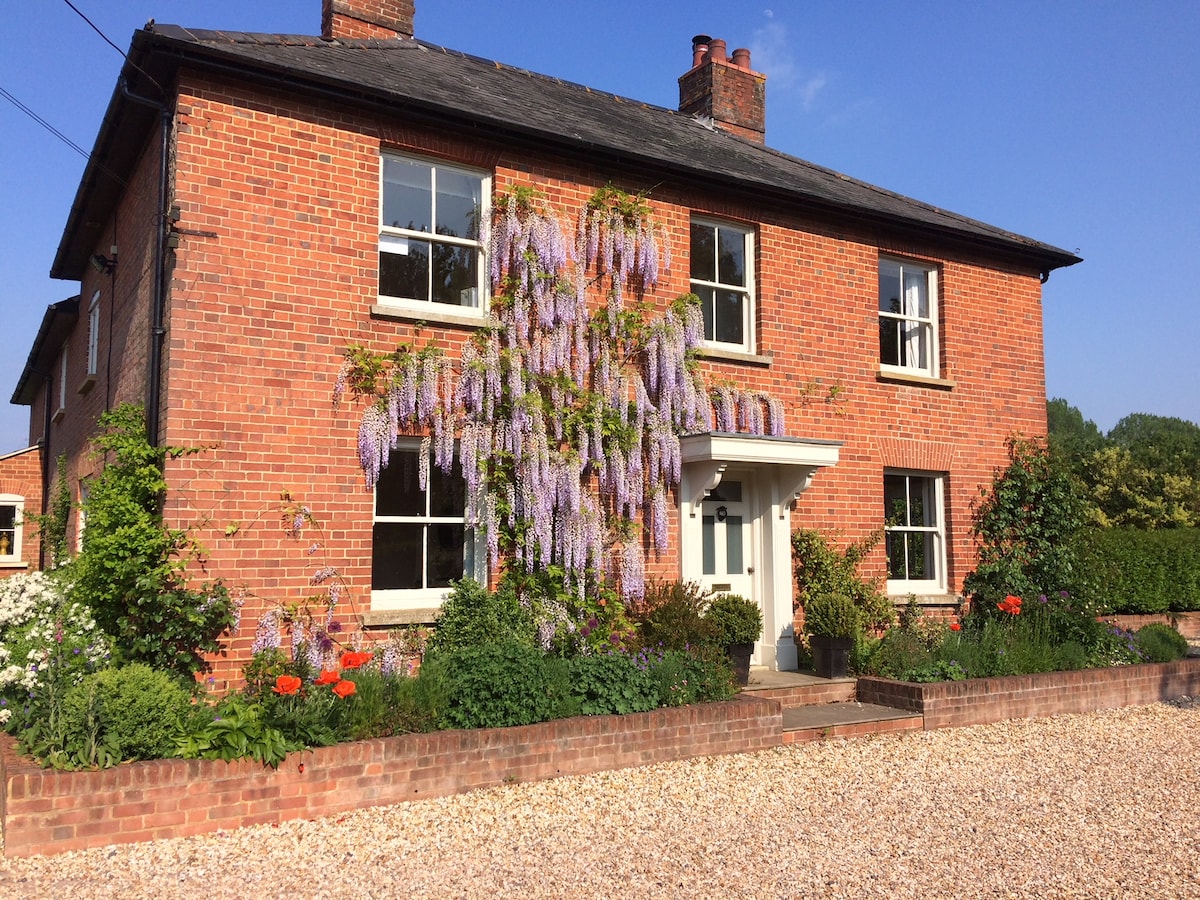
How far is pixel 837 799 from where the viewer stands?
22.4ft

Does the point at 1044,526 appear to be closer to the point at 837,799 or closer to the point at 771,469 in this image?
the point at 771,469

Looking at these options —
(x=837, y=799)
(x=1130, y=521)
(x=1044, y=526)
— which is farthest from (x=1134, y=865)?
(x=1130, y=521)

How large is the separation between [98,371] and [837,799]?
9603 mm

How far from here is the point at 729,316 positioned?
11.1 meters

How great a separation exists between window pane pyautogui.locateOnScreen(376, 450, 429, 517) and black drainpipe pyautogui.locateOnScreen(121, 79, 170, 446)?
74.7 inches

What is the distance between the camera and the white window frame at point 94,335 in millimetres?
11945

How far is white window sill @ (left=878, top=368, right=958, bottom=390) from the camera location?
1193 centimetres

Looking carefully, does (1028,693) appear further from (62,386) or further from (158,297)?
(62,386)

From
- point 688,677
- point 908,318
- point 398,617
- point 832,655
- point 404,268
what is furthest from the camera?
point 908,318

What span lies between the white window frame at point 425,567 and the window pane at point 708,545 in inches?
106

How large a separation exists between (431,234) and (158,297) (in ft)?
8.12

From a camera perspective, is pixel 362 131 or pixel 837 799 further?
pixel 362 131

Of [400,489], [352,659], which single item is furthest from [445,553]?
[352,659]

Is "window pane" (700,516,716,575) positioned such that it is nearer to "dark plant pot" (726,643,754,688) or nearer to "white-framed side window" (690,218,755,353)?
"dark plant pot" (726,643,754,688)
